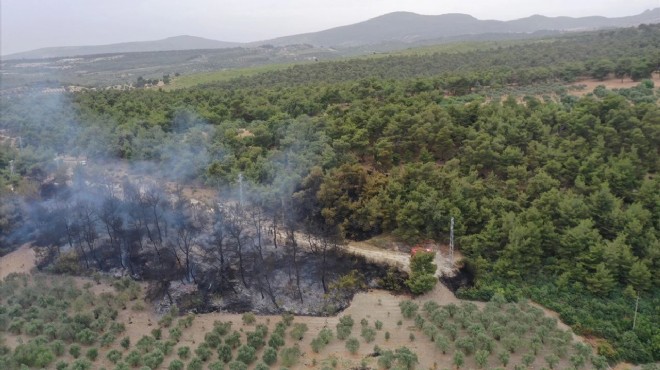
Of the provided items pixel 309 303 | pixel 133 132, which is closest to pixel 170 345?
pixel 309 303

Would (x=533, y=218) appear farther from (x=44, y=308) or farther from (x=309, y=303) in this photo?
(x=44, y=308)

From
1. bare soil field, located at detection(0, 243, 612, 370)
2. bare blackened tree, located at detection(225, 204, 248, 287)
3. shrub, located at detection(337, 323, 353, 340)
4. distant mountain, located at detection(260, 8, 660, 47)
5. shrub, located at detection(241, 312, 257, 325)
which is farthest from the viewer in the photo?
distant mountain, located at detection(260, 8, 660, 47)

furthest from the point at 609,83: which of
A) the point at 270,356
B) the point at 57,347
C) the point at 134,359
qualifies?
the point at 57,347

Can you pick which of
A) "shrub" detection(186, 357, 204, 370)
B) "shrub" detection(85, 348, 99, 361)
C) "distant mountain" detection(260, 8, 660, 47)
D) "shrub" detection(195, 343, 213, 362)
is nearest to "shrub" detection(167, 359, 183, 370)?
"shrub" detection(186, 357, 204, 370)

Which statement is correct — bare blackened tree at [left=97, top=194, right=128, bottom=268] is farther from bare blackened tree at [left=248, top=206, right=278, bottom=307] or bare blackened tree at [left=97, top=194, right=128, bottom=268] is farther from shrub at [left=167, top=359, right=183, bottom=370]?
shrub at [left=167, top=359, right=183, bottom=370]

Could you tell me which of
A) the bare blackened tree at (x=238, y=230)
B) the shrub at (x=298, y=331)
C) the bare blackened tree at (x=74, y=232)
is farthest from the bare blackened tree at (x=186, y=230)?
the shrub at (x=298, y=331)

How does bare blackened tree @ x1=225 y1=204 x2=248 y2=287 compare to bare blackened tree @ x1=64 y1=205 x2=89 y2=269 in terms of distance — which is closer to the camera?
bare blackened tree @ x1=225 y1=204 x2=248 y2=287
